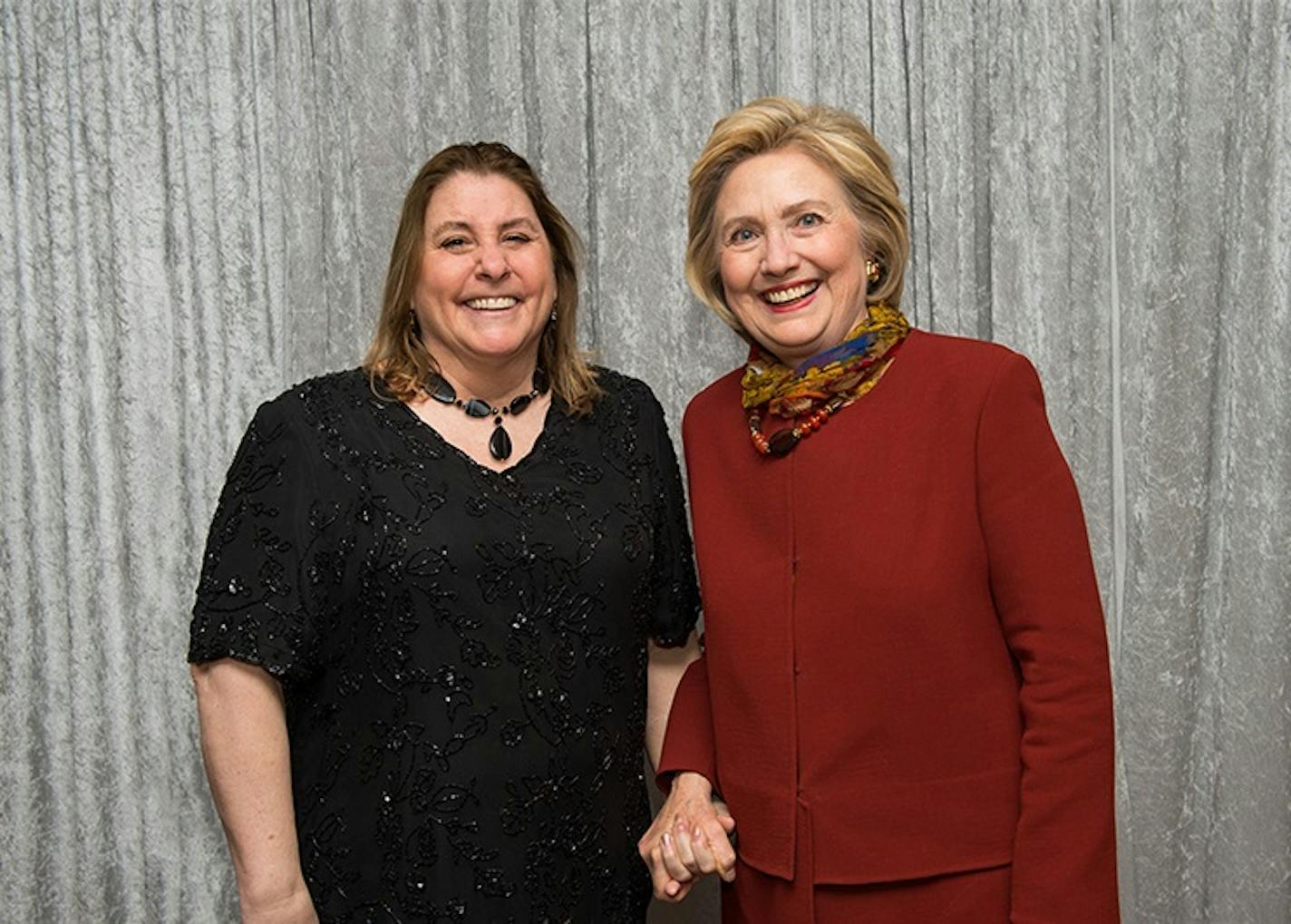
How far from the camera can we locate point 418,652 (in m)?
1.94

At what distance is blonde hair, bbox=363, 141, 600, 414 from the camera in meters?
2.08

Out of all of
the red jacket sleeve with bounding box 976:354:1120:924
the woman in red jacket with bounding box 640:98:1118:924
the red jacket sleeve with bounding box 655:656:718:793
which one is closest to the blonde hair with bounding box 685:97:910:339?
the woman in red jacket with bounding box 640:98:1118:924

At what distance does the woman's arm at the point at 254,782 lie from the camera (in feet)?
6.35

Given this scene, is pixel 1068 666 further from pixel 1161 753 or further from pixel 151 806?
pixel 151 806

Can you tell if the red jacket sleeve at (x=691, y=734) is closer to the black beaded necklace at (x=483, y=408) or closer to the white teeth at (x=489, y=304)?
the black beaded necklace at (x=483, y=408)

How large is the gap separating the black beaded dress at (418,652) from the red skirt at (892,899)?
14.2 inches

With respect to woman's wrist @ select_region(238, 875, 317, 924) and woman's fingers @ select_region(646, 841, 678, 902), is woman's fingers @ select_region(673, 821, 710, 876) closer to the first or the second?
woman's fingers @ select_region(646, 841, 678, 902)

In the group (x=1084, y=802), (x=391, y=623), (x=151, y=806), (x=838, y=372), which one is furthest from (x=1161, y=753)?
(x=151, y=806)

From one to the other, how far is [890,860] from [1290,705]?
1.14m

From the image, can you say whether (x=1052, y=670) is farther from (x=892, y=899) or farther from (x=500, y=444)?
(x=500, y=444)

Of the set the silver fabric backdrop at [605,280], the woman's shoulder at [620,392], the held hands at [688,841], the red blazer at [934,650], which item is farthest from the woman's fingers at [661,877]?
the silver fabric backdrop at [605,280]

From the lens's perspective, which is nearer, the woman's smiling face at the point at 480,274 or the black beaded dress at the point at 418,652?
the black beaded dress at the point at 418,652

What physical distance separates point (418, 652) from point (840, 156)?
853 millimetres

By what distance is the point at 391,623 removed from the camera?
6.39 feet
